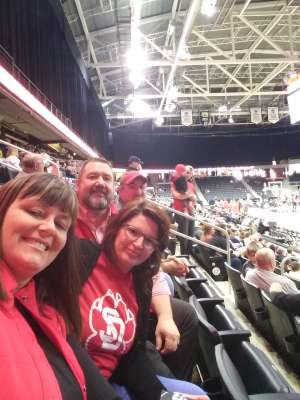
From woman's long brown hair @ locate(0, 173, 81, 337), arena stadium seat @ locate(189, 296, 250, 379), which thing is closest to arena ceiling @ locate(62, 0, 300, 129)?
arena stadium seat @ locate(189, 296, 250, 379)

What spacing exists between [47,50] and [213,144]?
52.2 feet

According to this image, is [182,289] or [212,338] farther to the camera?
[182,289]

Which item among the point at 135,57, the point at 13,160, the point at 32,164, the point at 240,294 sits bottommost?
the point at 240,294

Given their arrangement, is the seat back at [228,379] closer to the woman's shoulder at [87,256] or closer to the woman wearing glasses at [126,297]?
the woman wearing glasses at [126,297]

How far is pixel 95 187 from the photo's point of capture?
1.94 m

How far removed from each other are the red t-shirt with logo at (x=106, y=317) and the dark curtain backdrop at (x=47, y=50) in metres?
3.13

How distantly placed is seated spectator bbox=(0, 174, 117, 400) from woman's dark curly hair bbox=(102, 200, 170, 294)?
36 centimetres

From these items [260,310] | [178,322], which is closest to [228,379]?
[178,322]

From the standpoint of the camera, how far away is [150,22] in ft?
24.8

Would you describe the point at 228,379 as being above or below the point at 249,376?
above

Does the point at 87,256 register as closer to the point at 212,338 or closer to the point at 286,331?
the point at 212,338

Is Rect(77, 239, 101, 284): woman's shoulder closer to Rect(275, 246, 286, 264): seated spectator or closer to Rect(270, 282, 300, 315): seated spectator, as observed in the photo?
Rect(270, 282, 300, 315): seated spectator

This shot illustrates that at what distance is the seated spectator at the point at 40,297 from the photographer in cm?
70

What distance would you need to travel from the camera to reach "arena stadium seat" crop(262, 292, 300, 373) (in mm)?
2240
